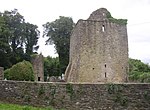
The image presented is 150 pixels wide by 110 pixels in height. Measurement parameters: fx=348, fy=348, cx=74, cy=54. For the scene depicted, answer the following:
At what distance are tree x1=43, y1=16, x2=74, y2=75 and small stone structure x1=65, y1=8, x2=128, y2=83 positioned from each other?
13374 millimetres

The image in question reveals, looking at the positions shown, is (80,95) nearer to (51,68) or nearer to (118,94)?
(118,94)

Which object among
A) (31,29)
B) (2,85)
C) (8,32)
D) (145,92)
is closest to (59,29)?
(31,29)

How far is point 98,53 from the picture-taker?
32719 mm

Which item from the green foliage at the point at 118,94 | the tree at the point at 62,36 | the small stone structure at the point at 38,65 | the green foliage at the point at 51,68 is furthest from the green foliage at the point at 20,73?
the green foliage at the point at 51,68

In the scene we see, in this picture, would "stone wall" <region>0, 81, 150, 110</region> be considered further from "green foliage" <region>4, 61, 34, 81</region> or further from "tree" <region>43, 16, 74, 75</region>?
"tree" <region>43, 16, 74, 75</region>

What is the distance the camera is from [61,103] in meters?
16.3

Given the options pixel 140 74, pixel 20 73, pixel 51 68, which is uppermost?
pixel 51 68

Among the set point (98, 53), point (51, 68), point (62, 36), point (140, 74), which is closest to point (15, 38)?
point (62, 36)

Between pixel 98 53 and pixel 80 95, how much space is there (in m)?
16.9

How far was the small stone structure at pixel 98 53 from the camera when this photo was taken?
32.3 metres

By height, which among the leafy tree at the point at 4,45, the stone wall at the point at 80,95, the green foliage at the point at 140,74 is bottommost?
A: the stone wall at the point at 80,95

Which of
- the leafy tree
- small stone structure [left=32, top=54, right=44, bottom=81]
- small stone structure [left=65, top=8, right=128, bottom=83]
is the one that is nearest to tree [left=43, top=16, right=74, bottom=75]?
small stone structure [left=32, top=54, right=44, bottom=81]

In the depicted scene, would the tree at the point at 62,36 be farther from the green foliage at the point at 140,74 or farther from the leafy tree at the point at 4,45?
the green foliage at the point at 140,74

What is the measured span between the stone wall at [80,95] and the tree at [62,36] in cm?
2966
